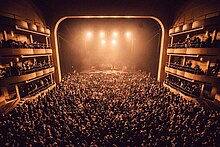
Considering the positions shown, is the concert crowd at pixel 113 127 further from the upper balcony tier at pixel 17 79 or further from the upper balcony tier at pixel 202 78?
the upper balcony tier at pixel 202 78

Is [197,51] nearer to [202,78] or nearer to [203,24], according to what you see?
[203,24]

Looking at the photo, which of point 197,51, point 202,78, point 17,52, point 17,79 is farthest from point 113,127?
point 17,52

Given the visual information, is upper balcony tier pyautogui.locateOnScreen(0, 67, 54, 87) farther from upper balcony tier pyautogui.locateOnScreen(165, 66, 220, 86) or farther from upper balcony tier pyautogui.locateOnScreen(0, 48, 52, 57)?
upper balcony tier pyautogui.locateOnScreen(165, 66, 220, 86)

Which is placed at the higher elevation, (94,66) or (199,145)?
(94,66)

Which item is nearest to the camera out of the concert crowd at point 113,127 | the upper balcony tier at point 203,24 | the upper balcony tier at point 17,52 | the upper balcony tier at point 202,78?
the concert crowd at point 113,127

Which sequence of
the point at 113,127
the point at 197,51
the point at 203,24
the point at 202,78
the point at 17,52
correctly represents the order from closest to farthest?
the point at 113,127 → the point at 203,24 → the point at 202,78 → the point at 17,52 → the point at 197,51

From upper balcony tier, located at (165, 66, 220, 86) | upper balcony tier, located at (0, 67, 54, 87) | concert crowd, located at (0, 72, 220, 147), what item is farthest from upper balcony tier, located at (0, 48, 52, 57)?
upper balcony tier, located at (165, 66, 220, 86)

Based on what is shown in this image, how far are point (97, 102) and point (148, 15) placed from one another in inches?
539

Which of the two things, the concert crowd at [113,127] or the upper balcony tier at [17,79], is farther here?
the upper balcony tier at [17,79]

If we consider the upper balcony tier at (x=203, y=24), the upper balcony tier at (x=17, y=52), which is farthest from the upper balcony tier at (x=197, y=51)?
the upper balcony tier at (x=17, y=52)

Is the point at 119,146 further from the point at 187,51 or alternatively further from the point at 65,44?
the point at 65,44

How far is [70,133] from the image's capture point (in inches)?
288

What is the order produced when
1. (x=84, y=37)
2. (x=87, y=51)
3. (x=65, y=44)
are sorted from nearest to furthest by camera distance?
(x=65, y=44)
(x=84, y=37)
(x=87, y=51)

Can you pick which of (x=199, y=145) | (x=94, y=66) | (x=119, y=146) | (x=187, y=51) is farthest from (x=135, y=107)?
(x=94, y=66)
